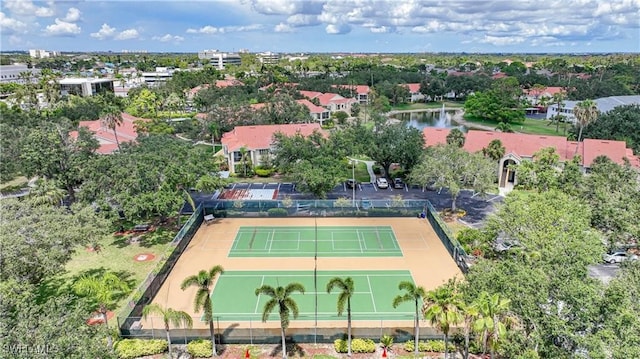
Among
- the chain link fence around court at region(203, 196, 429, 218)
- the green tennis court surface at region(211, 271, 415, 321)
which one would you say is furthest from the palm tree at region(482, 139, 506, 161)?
the green tennis court surface at region(211, 271, 415, 321)

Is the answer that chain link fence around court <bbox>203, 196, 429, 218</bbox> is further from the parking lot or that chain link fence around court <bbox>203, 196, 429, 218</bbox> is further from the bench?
the bench

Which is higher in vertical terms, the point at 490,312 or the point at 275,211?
Result: the point at 490,312

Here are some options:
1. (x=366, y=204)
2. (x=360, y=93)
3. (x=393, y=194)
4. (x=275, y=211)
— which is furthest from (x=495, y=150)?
(x=360, y=93)

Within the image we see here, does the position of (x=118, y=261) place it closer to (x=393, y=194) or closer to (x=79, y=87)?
(x=393, y=194)

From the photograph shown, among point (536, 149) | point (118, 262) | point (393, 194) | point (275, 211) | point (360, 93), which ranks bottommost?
point (118, 262)

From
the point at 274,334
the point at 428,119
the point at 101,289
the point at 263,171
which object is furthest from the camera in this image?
Result: the point at 428,119

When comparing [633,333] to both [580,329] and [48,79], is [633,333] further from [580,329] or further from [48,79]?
[48,79]

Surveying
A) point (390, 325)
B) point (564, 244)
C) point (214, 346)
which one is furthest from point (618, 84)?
point (214, 346)
